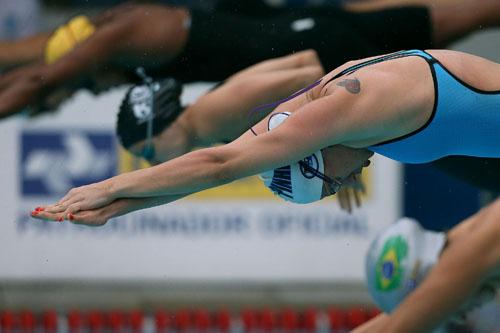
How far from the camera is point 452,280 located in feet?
5.41

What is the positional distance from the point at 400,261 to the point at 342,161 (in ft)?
0.80

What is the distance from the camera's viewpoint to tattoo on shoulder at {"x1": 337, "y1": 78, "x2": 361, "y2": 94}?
158cm

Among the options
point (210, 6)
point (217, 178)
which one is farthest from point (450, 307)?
point (210, 6)

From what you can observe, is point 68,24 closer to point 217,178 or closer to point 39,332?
point 39,332

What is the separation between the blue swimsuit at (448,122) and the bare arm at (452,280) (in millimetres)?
118

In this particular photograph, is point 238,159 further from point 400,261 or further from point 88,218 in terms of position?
point 400,261

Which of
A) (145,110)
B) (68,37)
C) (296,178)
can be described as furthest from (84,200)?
(68,37)

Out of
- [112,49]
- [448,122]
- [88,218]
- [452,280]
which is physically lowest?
[452,280]

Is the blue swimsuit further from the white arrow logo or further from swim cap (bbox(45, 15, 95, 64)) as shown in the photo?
the white arrow logo

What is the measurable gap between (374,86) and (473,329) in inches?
34.2

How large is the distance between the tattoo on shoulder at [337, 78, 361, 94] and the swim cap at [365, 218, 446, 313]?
1.20 feet

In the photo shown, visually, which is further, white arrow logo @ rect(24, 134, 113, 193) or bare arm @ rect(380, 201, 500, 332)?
white arrow logo @ rect(24, 134, 113, 193)

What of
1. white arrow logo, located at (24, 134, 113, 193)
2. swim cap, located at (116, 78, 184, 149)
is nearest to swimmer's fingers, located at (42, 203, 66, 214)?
swim cap, located at (116, 78, 184, 149)

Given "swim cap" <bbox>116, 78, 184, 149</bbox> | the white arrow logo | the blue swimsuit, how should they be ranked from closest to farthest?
the blue swimsuit < "swim cap" <bbox>116, 78, 184, 149</bbox> < the white arrow logo
